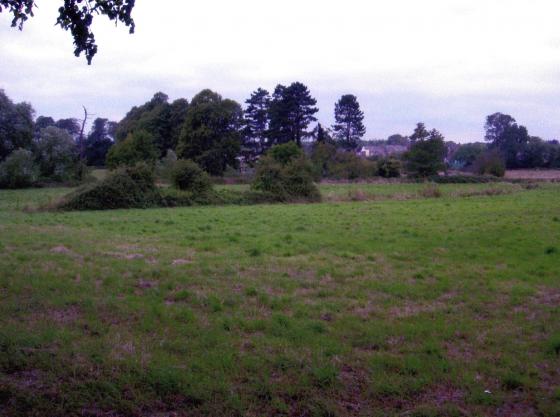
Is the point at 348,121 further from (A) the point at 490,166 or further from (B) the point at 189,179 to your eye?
(B) the point at 189,179

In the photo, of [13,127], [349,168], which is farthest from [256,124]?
[13,127]

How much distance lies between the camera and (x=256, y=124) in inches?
2872

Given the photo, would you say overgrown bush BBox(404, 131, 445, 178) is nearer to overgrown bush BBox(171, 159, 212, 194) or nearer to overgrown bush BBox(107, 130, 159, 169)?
overgrown bush BBox(107, 130, 159, 169)

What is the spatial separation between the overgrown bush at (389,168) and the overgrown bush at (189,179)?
1433 inches

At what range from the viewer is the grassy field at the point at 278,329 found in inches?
202

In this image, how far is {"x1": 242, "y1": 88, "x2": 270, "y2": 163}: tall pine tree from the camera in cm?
7244

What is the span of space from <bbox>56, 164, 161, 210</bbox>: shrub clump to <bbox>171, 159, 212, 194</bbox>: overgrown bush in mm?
2445

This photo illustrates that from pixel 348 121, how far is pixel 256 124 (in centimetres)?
1899

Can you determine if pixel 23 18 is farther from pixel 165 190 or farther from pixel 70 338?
pixel 165 190

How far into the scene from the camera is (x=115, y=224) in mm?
19641

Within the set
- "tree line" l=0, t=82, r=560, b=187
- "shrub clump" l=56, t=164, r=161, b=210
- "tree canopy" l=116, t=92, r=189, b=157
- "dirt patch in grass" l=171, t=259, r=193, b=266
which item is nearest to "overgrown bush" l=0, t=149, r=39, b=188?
"tree line" l=0, t=82, r=560, b=187

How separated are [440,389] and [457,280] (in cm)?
513

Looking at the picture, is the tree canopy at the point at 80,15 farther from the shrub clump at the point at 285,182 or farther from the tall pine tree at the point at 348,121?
the tall pine tree at the point at 348,121

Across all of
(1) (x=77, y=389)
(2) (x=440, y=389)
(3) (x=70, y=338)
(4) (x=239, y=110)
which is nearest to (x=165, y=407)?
(1) (x=77, y=389)
